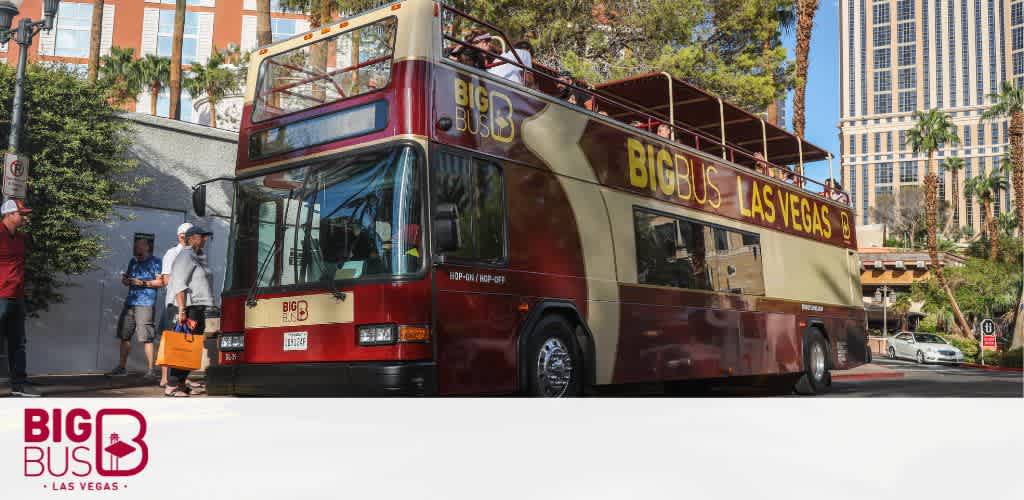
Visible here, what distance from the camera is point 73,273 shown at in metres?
12.3

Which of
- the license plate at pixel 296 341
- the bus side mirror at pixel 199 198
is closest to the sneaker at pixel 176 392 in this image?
the bus side mirror at pixel 199 198

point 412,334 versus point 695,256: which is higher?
point 695,256

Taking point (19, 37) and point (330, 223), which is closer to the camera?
point (330, 223)

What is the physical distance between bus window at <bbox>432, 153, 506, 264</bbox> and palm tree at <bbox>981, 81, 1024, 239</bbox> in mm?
42907

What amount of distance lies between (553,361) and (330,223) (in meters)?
2.30

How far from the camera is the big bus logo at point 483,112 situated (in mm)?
7520

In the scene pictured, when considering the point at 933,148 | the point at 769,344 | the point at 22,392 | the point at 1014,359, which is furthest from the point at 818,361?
the point at 933,148

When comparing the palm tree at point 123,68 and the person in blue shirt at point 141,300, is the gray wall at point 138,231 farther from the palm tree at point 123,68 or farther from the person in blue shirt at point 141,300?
the palm tree at point 123,68

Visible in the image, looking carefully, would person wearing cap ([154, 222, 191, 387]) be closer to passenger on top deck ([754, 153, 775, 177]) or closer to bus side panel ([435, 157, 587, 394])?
bus side panel ([435, 157, 587, 394])

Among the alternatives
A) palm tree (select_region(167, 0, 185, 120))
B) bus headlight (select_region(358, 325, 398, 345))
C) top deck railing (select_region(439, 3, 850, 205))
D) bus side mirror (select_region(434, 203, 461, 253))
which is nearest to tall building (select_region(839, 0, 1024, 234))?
palm tree (select_region(167, 0, 185, 120))

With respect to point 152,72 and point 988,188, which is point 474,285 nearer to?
point 152,72

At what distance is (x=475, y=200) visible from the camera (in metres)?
7.44
